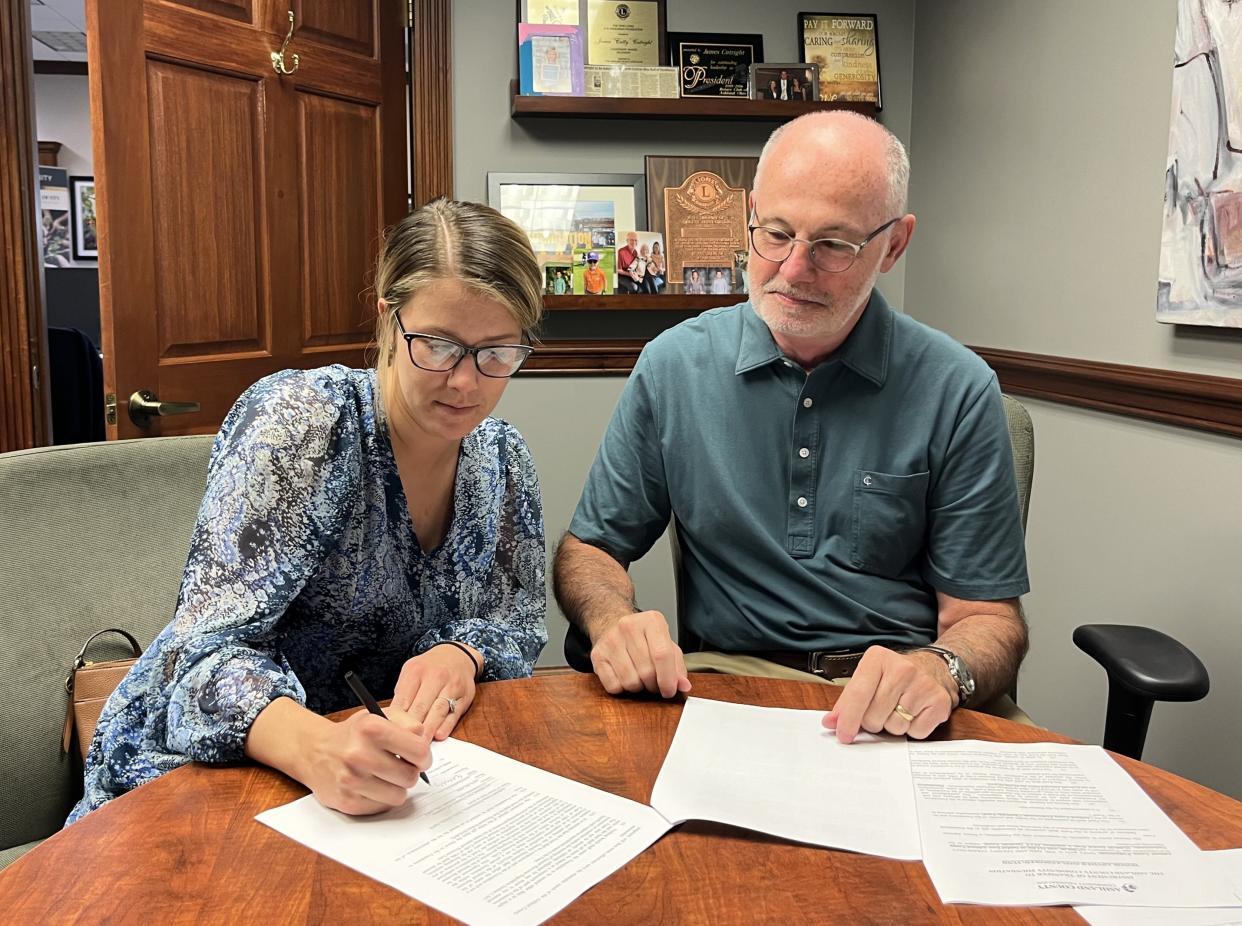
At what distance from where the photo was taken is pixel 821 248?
1.50 m

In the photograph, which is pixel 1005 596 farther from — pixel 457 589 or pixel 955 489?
pixel 457 589

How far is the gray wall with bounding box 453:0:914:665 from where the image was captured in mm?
2924

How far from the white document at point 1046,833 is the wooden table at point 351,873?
0.08 feet

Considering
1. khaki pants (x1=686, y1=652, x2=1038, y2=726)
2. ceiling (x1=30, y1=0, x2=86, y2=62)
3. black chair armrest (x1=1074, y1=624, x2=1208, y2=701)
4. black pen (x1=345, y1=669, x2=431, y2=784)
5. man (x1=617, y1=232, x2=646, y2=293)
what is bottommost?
khaki pants (x1=686, y1=652, x2=1038, y2=726)

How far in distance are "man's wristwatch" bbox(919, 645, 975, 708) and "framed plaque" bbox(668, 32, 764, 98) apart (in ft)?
6.84

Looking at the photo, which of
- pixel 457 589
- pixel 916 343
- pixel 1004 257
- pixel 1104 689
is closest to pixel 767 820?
pixel 457 589

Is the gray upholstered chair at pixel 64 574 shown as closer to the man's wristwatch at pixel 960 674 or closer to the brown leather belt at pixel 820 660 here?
the brown leather belt at pixel 820 660

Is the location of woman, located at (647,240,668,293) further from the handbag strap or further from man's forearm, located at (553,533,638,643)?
the handbag strap

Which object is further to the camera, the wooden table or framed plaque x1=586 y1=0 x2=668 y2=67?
framed plaque x1=586 y1=0 x2=668 y2=67

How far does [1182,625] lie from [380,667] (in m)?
1.46

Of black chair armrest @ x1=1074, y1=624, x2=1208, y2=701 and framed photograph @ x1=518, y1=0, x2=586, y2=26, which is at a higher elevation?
framed photograph @ x1=518, y1=0, x2=586, y2=26

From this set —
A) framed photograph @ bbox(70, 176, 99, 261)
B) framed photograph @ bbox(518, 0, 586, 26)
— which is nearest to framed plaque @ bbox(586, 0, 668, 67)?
framed photograph @ bbox(518, 0, 586, 26)

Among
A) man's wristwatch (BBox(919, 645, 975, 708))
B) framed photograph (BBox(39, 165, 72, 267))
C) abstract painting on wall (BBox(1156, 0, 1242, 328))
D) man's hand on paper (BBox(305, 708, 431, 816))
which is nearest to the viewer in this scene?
man's hand on paper (BBox(305, 708, 431, 816))

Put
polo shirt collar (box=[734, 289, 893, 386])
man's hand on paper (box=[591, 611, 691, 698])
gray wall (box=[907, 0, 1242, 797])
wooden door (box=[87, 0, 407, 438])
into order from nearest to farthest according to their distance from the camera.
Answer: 1. man's hand on paper (box=[591, 611, 691, 698])
2. polo shirt collar (box=[734, 289, 893, 386])
3. gray wall (box=[907, 0, 1242, 797])
4. wooden door (box=[87, 0, 407, 438])
